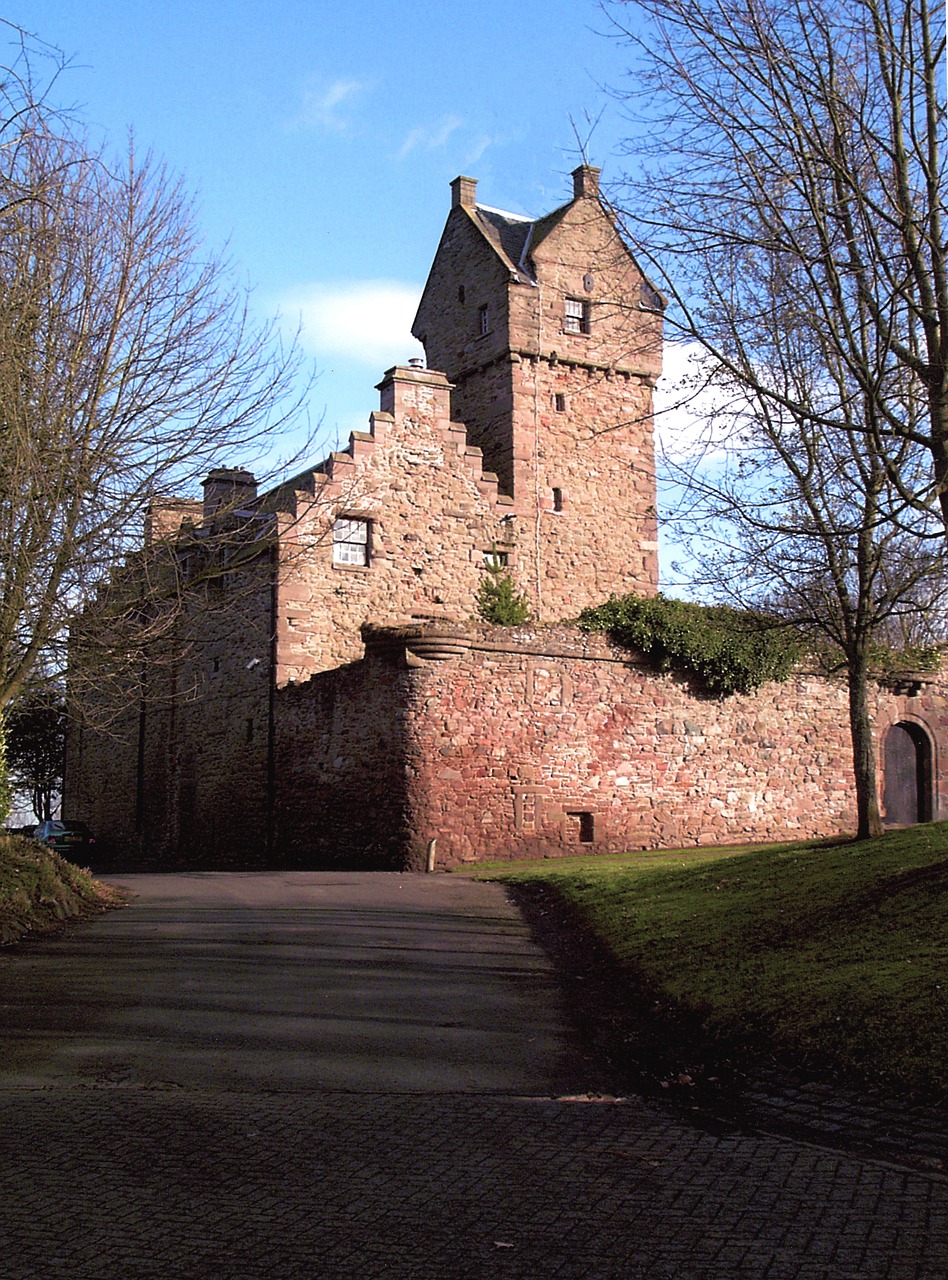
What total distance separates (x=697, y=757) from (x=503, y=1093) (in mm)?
20372

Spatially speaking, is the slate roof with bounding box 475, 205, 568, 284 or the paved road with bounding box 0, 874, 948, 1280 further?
the slate roof with bounding box 475, 205, 568, 284

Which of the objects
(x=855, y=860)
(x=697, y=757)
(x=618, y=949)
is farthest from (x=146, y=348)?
(x=697, y=757)

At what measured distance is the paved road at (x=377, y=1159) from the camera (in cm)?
452

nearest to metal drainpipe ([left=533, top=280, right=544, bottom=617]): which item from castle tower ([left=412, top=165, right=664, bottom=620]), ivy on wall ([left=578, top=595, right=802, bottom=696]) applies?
castle tower ([left=412, top=165, right=664, bottom=620])

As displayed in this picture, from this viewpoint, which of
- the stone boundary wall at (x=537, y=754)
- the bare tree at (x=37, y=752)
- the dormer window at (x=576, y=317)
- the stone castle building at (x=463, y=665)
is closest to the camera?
the stone boundary wall at (x=537, y=754)

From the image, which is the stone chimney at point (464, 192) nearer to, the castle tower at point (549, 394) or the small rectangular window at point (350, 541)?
the castle tower at point (549, 394)

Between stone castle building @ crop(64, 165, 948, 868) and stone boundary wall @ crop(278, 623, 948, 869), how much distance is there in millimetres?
55

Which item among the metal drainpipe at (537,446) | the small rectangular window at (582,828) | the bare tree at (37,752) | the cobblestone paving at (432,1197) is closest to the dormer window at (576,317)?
the metal drainpipe at (537,446)

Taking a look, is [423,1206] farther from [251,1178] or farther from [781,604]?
[781,604]

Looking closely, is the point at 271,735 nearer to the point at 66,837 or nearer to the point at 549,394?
the point at 66,837

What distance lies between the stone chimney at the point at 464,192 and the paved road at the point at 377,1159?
99.1 ft

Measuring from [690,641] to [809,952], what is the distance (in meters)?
17.1

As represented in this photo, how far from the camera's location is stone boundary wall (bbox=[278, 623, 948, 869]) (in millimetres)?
23438

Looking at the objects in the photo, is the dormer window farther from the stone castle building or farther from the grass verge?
the grass verge
